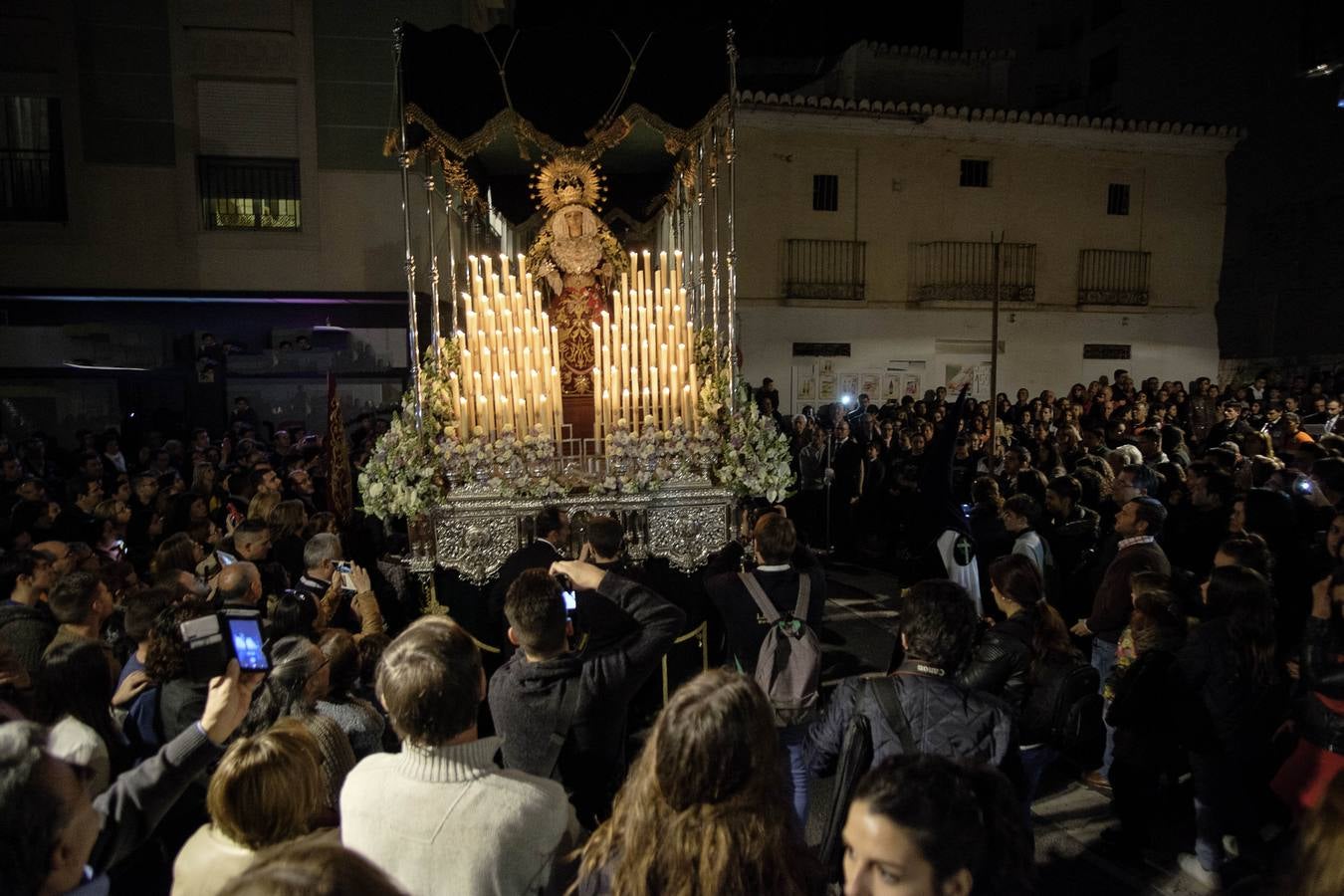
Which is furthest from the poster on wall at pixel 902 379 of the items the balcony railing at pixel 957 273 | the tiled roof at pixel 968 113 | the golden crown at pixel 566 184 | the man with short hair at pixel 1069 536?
the golden crown at pixel 566 184

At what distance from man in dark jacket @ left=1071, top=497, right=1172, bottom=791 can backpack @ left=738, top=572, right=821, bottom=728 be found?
1.73 meters

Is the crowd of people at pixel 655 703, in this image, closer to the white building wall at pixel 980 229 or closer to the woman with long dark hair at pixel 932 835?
the woman with long dark hair at pixel 932 835

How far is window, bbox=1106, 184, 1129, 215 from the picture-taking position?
18391 mm

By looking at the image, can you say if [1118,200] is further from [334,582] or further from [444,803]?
[444,803]

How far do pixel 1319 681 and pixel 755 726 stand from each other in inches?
99.7

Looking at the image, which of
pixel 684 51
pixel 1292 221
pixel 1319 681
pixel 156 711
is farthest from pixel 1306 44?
pixel 156 711

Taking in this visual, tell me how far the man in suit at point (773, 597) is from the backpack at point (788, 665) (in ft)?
0.22

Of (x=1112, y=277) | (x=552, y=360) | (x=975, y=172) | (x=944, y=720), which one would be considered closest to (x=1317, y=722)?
(x=944, y=720)

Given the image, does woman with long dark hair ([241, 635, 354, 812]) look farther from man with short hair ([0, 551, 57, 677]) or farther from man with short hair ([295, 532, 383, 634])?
man with short hair ([295, 532, 383, 634])

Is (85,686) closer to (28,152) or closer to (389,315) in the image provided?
(389,315)

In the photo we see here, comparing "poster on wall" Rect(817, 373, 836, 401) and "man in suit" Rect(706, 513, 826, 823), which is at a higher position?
"poster on wall" Rect(817, 373, 836, 401)

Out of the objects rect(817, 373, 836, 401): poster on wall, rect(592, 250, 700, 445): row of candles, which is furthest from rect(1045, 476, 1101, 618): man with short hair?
rect(817, 373, 836, 401): poster on wall

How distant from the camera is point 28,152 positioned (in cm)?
1219

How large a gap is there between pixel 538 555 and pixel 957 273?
50.6 ft
